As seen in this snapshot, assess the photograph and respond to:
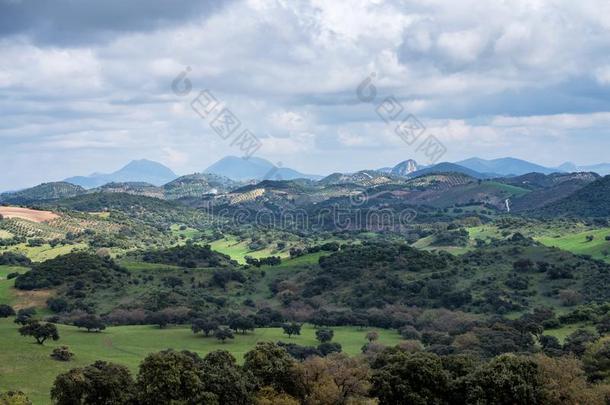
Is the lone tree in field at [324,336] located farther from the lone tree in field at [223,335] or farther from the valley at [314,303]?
the lone tree in field at [223,335]

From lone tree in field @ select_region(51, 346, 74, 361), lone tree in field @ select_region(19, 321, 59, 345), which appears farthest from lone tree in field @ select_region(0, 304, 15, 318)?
lone tree in field @ select_region(51, 346, 74, 361)

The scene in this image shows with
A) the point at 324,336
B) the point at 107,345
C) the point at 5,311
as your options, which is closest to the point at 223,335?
the point at 324,336

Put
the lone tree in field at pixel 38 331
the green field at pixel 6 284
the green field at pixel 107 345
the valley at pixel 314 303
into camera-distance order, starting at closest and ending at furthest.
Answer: the green field at pixel 107 345
the lone tree in field at pixel 38 331
the valley at pixel 314 303
the green field at pixel 6 284

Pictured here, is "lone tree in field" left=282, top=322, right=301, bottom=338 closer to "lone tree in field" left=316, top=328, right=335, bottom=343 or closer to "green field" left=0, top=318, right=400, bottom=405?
"green field" left=0, top=318, right=400, bottom=405

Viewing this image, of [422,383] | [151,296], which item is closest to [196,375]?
[422,383]

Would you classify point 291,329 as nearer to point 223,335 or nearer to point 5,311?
point 223,335

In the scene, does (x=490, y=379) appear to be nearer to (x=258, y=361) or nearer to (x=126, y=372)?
(x=258, y=361)

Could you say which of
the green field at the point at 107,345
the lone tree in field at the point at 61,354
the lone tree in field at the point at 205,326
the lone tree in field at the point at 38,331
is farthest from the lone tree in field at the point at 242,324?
the lone tree in field at the point at 61,354
